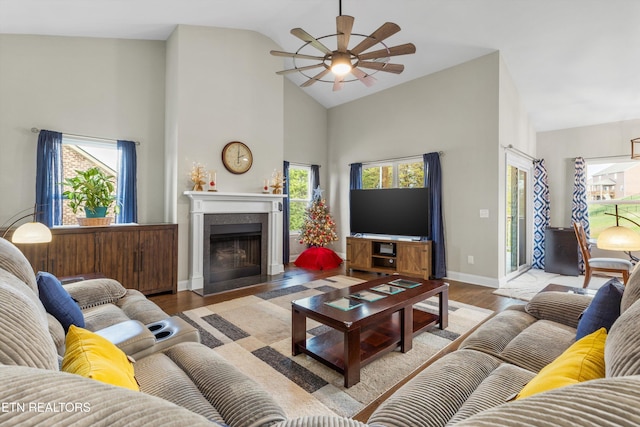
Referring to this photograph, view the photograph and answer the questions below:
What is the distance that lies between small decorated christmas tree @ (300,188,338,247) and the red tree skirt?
158mm

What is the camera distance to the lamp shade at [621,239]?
6.23 ft

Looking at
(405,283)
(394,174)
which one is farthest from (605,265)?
(394,174)

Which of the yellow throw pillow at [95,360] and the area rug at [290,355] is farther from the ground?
the yellow throw pillow at [95,360]

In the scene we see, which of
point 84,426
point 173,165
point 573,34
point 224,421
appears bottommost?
point 224,421

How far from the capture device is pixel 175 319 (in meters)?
2.05

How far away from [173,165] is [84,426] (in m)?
4.71

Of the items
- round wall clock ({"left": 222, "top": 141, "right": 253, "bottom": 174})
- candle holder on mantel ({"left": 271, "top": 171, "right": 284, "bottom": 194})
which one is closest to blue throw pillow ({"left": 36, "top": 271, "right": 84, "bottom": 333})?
round wall clock ({"left": 222, "top": 141, "right": 253, "bottom": 174})

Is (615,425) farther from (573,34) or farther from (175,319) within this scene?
(573,34)

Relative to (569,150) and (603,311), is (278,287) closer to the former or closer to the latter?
(603,311)

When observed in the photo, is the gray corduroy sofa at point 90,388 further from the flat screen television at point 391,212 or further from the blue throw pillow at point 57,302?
the flat screen television at point 391,212

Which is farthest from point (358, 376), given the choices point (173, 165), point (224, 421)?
point (173, 165)

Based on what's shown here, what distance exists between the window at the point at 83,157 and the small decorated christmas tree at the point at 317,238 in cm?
343

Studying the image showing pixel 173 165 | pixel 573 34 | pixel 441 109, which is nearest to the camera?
pixel 573 34

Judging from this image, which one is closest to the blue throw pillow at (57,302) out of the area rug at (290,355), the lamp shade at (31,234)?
the lamp shade at (31,234)
